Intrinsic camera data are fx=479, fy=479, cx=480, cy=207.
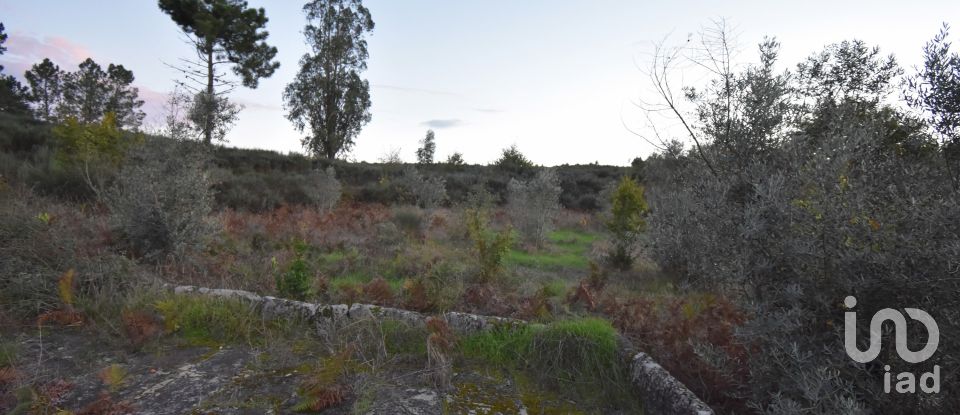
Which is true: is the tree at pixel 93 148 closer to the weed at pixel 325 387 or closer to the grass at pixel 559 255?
the grass at pixel 559 255

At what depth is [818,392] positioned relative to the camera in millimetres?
1982

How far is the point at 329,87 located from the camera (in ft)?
98.3

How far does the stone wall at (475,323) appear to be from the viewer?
2746 millimetres

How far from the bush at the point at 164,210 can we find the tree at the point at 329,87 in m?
22.9

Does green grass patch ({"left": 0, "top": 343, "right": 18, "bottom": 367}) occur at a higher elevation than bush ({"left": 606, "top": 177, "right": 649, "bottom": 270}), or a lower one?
lower

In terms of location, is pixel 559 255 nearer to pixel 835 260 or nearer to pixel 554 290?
pixel 554 290

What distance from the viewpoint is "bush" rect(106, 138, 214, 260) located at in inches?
256

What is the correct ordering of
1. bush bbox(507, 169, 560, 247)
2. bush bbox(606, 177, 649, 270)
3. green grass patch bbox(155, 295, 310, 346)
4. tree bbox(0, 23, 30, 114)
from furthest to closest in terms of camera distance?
tree bbox(0, 23, 30, 114) < bush bbox(507, 169, 560, 247) < bush bbox(606, 177, 649, 270) < green grass patch bbox(155, 295, 310, 346)

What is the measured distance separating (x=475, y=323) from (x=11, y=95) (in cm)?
4227

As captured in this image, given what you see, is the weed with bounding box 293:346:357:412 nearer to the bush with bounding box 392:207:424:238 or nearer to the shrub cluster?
the shrub cluster

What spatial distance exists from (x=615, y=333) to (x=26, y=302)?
5.02 metres

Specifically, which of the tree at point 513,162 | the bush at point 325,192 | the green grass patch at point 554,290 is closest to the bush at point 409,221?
the bush at point 325,192

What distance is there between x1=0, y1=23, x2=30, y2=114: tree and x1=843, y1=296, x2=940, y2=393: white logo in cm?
3466

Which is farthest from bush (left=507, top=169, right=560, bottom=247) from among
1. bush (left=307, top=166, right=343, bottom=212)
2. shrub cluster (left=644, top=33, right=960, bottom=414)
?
shrub cluster (left=644, top=33, right=960, bottom=414)
